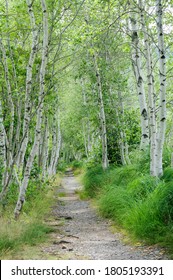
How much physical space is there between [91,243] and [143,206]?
54.9 inches

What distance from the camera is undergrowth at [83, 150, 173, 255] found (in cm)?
734

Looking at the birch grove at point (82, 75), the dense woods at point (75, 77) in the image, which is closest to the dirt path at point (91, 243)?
the dense woods at point (75, 77)

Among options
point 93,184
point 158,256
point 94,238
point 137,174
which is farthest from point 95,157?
point 158,256

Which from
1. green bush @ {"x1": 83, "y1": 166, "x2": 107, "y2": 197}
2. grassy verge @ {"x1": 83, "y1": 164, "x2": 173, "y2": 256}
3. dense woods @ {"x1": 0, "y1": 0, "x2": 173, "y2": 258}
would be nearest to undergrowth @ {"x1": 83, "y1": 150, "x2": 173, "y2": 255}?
grassy verge @ {"x1": 83, "y1": 164, "x2": 173, "y2": 256}

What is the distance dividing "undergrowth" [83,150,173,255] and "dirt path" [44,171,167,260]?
297 mm

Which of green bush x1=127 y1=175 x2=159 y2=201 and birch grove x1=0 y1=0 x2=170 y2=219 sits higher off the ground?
birch grove x1=0 y1=0 x2=170 y2=219

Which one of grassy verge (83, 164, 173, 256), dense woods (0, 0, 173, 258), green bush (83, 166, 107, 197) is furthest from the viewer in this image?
green bush (83, 166, 107, 197)

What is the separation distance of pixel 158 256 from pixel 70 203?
9.43 m

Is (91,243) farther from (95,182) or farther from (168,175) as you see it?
(95,182)

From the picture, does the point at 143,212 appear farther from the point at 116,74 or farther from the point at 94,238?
the point at 116,74

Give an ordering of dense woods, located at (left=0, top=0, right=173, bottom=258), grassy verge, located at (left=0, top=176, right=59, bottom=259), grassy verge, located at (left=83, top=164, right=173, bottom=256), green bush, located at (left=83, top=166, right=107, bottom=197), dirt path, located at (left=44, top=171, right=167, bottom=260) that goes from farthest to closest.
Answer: green bush, located at (left=83, top=166, right=107, bottom=197), dense woods, located at (left=0, top=0, right=173, bottom=258), grassy verge, located at (left=83, top=164, right=173, bottom=256), dirt path, located at (left=44, top=171, right=167, bottom=260), grassy verge, located at (left=0, top=176, right=59, bottom=259)

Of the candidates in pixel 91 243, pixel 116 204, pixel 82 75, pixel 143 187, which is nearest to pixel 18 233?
pixel 91 243

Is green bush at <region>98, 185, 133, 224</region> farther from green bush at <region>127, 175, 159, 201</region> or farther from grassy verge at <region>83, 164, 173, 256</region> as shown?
green bush at <region>127, 175, 159, 201</region>
